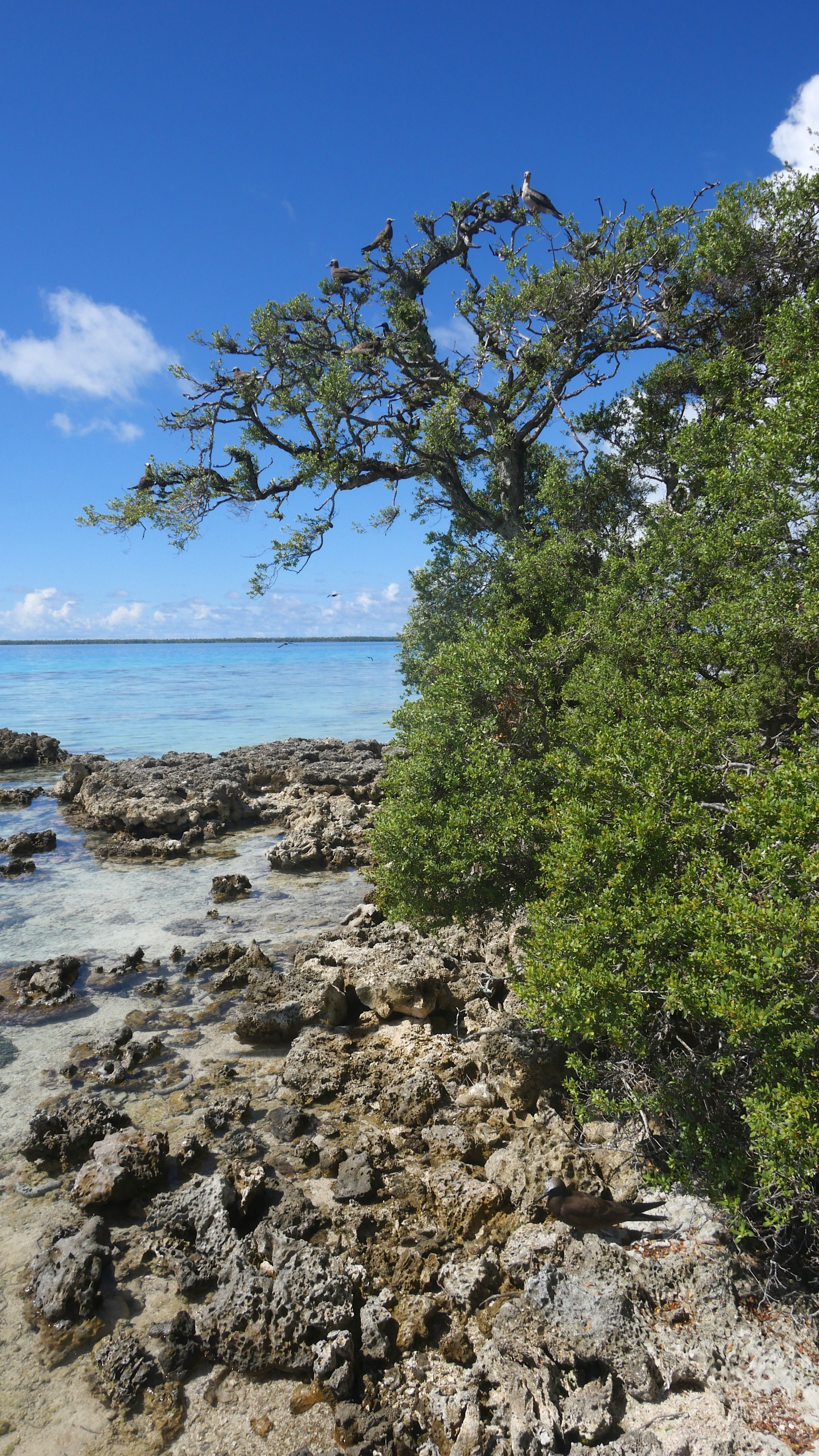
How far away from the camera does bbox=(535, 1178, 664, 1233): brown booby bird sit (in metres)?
5.16

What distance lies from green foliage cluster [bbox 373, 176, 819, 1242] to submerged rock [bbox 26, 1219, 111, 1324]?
370 centimetres

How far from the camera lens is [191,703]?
53562mm

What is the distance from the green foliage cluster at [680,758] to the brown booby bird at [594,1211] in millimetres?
537

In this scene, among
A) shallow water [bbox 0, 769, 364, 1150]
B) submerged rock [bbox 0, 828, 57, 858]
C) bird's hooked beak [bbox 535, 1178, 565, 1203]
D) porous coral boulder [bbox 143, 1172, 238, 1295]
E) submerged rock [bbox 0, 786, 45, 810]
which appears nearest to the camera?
porous coral boulder [bbox 143, 1172, 238, 1295]

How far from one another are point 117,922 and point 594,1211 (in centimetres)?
1031

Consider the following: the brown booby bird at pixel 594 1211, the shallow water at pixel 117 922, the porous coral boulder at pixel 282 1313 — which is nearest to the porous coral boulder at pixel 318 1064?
the shallow water at pixel 117 922

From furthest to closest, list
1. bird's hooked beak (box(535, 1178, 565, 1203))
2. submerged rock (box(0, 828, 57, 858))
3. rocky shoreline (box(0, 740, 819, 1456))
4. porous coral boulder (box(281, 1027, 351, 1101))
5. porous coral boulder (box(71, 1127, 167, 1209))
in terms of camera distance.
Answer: submerged rock (box(0, 828, 57, 858)), porous coral boulder (box(281, 1027, 351, 1101)), porous coral boulder (box(71, 1127, 167, 1209)), bird's hooked beak (box(535, 1178, 565, 1203)), rocky shoreline (box(0, 740, 819, 1456))

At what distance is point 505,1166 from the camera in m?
5.97

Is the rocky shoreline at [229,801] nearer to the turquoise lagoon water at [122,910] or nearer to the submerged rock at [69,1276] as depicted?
the turquoise lagoon water at [122,910]

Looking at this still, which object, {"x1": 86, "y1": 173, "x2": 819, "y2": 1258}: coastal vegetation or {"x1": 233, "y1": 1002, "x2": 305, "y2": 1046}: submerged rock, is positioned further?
{"x1": 233, "y1": 1002, "x2": 305, "y2": 1046}: submerged rock

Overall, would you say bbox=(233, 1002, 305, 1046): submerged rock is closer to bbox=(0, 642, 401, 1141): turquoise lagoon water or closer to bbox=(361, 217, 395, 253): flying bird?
bbox=(0, 642, 401, 1141): turquoise lagoon water

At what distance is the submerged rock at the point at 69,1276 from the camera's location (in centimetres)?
504

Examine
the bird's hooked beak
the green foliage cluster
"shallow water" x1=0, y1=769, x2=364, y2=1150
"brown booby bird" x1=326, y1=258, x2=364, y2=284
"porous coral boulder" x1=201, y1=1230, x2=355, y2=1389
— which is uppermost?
"brown booby bird" x1=326, y1=258, x2=364, y2=284

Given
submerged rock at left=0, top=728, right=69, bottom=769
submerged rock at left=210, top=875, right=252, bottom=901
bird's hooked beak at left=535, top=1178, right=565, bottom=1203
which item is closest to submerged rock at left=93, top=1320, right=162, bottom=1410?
bird's hooked beak at left=535, top=1178, right=565, bottom=1203
